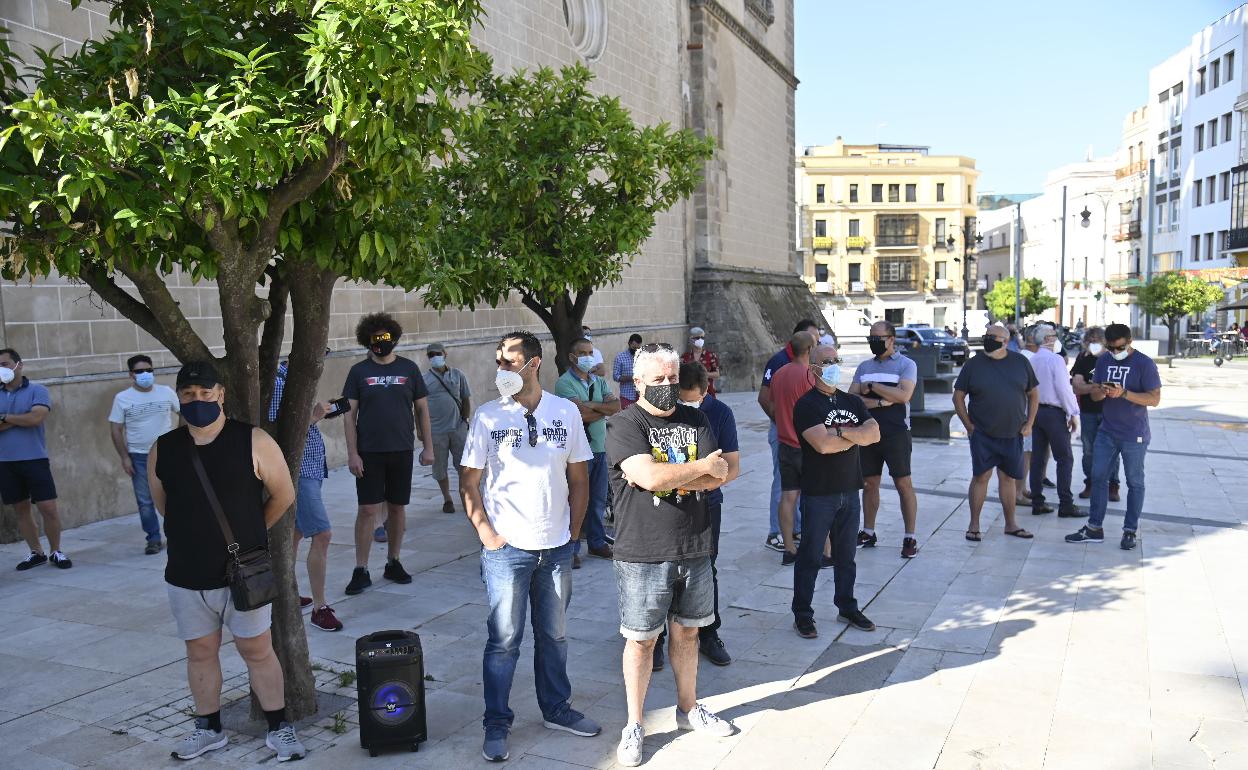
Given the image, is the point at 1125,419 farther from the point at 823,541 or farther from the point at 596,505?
the point at 596,505

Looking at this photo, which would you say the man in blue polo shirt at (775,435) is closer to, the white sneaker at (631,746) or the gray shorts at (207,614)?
the white sneaker at (631,746)

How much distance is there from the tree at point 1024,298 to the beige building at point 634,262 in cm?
4043

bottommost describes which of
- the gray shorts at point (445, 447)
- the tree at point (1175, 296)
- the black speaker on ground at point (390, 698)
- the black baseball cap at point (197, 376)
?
the black speaker on ground at point (390, 698)

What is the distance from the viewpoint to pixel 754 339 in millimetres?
25203

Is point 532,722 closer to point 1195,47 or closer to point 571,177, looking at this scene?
point 571,177

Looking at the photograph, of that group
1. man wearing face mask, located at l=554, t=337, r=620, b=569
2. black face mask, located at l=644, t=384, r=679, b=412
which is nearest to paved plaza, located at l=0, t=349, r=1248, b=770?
man wearing face mask, located at l=554, t=337, r=620, b=569

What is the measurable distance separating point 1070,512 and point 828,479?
4.46 m

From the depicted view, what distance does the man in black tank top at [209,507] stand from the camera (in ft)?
13.2

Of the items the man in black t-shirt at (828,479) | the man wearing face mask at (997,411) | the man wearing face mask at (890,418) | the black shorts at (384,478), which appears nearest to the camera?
the man in black t-shirt at (828,479)

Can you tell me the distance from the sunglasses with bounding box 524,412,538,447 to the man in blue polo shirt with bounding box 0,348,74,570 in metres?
5.21

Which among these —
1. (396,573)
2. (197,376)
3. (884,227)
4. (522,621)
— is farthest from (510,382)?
(884,227)

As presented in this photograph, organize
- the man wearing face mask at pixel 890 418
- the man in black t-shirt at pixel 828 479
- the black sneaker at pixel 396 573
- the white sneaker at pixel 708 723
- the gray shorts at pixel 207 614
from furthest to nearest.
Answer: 1. the man wearing face mask at pixel 890 418
2. the black sneaker at pixel 396 573
3. the man in black t-shirt at pixel 828 479
4. the white sneaker at pixel 708 723
5. the gray shorts at pixel 207 614

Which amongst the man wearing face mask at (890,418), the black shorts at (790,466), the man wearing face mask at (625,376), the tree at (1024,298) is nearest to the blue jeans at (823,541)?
the black shorts at (790,466)

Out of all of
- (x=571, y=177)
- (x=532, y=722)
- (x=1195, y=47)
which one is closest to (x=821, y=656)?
(x=532, y=722)
